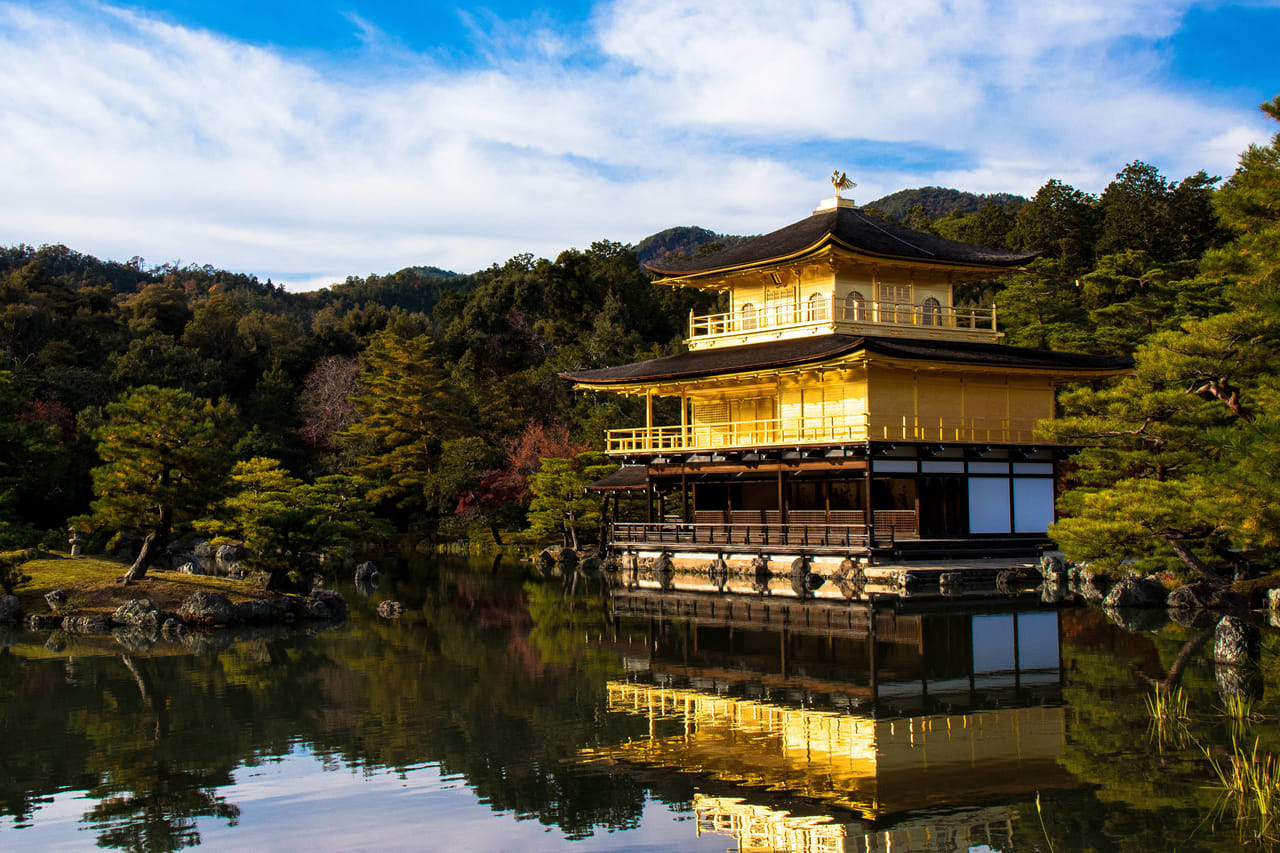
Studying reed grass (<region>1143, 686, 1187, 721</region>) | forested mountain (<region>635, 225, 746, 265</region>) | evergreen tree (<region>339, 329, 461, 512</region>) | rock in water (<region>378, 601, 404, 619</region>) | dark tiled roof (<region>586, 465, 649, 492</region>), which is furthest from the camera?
forested mountain (<region>635, 225, 746, 265</region>)

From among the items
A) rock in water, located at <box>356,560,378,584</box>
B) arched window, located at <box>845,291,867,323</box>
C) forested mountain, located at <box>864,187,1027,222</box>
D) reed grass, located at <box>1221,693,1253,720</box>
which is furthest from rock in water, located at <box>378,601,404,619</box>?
forested mountain, located at <box>864,187,1027,222</box>

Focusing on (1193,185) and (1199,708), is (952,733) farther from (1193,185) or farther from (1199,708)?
(1193,185)

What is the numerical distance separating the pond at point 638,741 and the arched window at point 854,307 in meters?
14.2

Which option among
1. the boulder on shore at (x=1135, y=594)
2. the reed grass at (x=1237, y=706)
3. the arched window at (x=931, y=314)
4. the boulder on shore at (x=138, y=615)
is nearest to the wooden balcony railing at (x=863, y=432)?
the arched window at (x=931, y=314)

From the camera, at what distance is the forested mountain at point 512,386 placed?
18766 millimetres

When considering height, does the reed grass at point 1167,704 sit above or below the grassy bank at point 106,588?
below

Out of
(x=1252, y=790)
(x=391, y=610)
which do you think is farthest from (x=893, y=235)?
(x=1252, y=790)

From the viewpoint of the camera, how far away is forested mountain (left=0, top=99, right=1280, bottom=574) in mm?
18766

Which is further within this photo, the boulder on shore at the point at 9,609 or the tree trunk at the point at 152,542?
the tree trunk at the point at 152,542

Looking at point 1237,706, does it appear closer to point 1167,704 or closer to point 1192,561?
point 1167,704

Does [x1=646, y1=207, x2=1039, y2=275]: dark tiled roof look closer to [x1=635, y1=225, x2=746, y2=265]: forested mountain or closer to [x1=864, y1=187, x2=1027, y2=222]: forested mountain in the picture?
[x1=864, y1=187, x2=1027, y2=222]: forested mountain

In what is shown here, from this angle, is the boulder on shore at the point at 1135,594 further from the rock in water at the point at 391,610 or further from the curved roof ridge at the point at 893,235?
the rock in water at the point at 391,610

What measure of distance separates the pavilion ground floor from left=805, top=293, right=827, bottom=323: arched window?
4602mm

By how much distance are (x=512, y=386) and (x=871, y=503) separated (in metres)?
26.7
